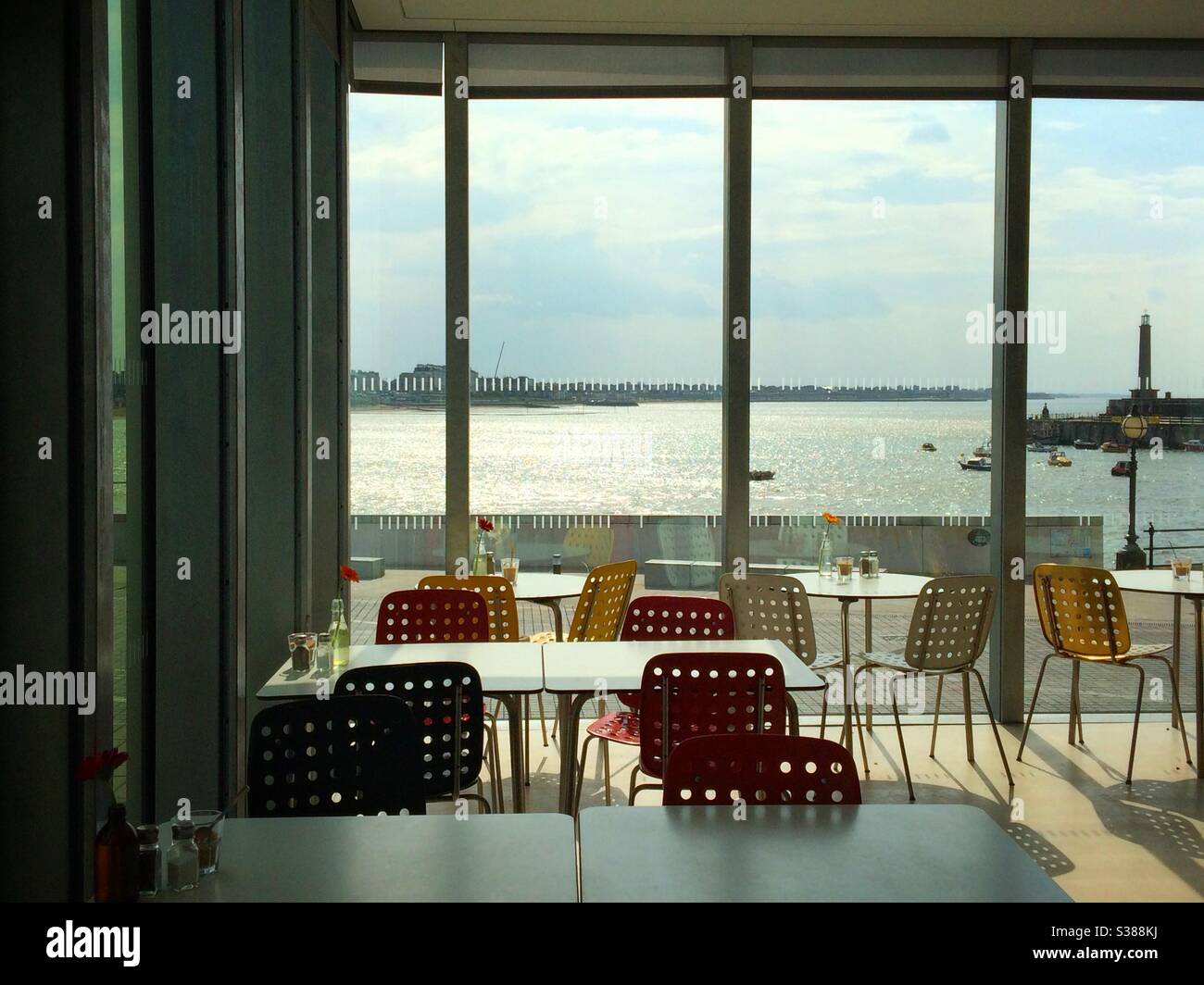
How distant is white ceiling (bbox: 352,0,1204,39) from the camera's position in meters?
5.79

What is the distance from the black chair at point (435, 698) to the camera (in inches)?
125

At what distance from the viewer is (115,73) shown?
3039mm

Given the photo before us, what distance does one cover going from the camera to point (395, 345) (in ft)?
20.5

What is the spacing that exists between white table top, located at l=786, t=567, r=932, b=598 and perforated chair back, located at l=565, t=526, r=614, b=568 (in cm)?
114

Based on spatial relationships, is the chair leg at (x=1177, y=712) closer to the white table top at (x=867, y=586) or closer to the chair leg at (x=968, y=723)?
the chair leg at (x=968, y=723)

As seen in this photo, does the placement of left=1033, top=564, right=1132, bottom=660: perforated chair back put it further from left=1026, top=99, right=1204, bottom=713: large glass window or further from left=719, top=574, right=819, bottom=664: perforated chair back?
left=719, top=574, right=819, bottom=664: perforated chair back

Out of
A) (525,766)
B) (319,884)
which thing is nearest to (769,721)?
(525,766)

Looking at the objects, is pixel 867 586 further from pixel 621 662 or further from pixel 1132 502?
pixel 621 662

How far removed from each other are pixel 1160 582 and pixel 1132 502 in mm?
968

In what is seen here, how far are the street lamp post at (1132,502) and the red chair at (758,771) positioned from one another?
477 cm

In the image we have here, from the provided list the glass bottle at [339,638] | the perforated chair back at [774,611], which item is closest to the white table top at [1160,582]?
the perforated chair back at [774,611]

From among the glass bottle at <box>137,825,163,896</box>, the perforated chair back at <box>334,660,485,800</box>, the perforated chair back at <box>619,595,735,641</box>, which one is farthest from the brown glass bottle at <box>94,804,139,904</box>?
the perforated chair back at <box>619,595,735,641</box>

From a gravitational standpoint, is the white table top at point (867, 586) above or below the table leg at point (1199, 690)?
above
